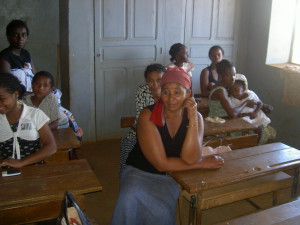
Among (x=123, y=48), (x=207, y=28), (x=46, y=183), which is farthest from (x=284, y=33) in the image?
(x=46, y=183)

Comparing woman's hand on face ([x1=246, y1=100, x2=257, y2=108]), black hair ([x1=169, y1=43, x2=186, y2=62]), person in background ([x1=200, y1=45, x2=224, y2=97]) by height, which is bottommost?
woman's hand on face ([x1=246, y1=100, x2=257, y2=108])

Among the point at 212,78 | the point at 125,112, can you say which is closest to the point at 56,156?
the point at 125,112

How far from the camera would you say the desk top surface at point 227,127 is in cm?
321

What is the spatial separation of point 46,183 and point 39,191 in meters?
0.10

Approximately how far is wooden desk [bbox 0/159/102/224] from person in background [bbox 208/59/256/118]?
1.84 m

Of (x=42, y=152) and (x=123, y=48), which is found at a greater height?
(x=123, y=48)

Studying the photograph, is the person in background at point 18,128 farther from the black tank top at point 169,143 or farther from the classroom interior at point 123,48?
the classroom interior at point 123,48

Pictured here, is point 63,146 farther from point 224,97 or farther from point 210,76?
point 210,76

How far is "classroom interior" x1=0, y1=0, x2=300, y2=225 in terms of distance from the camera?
4.67 metres

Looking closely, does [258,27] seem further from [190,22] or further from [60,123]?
[60,123]

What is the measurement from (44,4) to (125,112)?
2.10 m

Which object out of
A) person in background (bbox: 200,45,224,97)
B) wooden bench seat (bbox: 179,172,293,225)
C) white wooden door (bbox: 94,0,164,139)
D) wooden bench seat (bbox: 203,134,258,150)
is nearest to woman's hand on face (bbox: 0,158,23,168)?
wooden bench seat (bbox: 179,172,293,225)

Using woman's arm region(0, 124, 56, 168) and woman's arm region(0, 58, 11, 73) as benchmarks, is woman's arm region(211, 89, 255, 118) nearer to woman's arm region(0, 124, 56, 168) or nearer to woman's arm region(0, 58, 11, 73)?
woman's arm region(0, 124, 56, 168)

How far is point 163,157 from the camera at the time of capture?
2.37 meters
